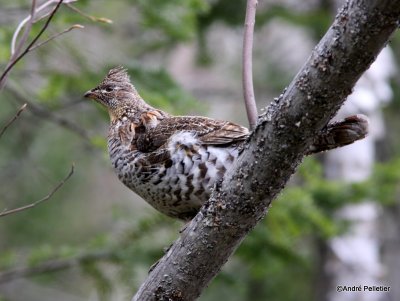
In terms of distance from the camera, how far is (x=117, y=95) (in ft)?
14.9

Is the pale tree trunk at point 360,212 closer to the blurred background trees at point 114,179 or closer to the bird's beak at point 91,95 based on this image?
the blurred background trees at point 114,179

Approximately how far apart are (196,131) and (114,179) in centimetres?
867

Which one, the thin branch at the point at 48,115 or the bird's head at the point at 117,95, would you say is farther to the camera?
the thin branch at the point at 48,115

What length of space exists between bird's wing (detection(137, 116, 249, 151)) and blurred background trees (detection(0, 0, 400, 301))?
0.72 m

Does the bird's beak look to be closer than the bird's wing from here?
No

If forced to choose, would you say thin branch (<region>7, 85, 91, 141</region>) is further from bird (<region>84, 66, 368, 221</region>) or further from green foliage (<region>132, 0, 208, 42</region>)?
bird (<region>84, 66, 368, 221</region>)

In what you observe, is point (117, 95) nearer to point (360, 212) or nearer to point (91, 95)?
point (91, 95)

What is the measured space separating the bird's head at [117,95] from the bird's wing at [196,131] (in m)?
0.46

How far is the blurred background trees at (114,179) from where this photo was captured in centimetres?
564

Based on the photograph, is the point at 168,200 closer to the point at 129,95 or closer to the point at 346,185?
the point at 129,95

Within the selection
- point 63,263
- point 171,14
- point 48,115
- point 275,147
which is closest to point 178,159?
point 275,147

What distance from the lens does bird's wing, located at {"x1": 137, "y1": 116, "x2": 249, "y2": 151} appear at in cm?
371

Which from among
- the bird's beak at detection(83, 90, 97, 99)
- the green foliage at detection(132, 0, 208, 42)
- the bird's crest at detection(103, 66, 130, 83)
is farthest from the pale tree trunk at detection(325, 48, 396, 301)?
the bird's beak at detection(83, 90, 97, 99)

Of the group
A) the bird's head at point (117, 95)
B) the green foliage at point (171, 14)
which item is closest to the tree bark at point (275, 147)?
the bird's head at point (117, 95)
